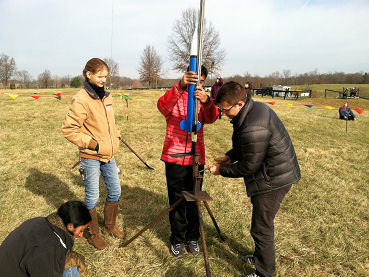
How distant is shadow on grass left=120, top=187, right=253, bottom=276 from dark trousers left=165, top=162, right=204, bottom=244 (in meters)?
0.33

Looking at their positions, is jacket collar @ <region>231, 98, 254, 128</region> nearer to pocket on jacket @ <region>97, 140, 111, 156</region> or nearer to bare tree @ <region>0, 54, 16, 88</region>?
pocket on jacket @ <region>97, 140, 111, 156</region>

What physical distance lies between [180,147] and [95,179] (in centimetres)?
115

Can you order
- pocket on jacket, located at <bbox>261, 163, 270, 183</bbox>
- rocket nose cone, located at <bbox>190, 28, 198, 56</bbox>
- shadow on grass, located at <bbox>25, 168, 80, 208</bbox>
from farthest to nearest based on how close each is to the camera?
shadow on grass, located at <bbox>25, 168, 80, 208</bbox>, pocket on jacket, located at <bbox>261, 163, 270, 183</bbox>, rocket nose cone, located at <bbox>190, 28, 198, 56</bbox>

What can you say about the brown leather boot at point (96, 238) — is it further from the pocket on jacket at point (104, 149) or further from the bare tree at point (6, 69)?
the bare tree at point (6, 69)

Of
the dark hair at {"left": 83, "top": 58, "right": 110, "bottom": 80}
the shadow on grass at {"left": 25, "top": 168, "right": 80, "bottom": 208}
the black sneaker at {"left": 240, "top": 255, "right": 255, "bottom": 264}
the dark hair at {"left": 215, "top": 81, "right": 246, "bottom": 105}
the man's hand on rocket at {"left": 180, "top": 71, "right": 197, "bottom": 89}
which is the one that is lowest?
the black sneaker at {"left": 240, "top": 255, "right": 255, "bottom": 264}

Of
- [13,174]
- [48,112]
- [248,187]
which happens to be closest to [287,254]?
[248,187]

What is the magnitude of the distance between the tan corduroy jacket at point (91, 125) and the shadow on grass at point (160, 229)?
58.0 inches

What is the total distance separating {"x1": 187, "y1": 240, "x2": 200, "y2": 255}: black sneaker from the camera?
126 inches

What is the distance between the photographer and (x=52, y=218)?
6.47ft

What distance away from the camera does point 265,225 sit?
2.46 meters

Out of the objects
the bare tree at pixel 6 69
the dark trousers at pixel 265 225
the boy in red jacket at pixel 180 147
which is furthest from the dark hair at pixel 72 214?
the bare tree at pixel 6 69

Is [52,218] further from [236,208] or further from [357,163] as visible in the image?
[357,163]

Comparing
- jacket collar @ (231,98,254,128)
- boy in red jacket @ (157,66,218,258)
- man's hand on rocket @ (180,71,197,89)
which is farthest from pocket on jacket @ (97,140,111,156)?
jacket collar @ (231,98,254,128)

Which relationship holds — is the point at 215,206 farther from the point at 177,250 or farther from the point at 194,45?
the point at 194,45
